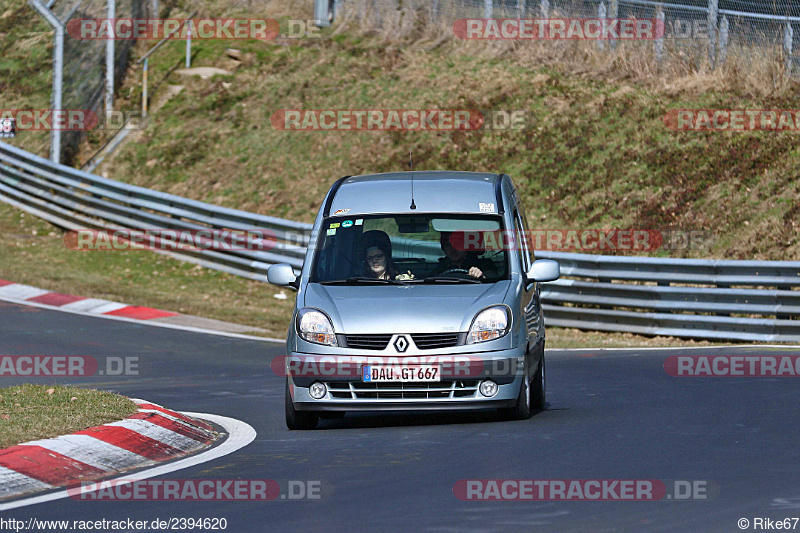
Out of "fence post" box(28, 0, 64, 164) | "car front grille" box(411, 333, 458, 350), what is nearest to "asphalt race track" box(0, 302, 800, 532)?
"car front grille" box(411, 333, 458, 350)

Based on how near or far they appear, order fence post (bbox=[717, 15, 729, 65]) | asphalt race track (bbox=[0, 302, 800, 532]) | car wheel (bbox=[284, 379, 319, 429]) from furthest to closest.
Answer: fence post (bbox=[717, 15, 729, 65]), car wheel (bbox=[284, 379, 319, 429]), asphalt race track (bbox=[0, 302, 800, 532])

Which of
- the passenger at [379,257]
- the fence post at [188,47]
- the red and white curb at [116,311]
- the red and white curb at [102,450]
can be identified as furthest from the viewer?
the fence post at [188,47]

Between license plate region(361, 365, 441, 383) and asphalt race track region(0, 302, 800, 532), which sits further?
license plate region(361, 365, 441, 383)

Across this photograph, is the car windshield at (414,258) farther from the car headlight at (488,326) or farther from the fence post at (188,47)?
the fence post at (188,47)

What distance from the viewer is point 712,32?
2670cm

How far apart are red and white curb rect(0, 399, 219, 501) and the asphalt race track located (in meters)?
0.48

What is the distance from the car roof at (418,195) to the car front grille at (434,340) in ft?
5.03

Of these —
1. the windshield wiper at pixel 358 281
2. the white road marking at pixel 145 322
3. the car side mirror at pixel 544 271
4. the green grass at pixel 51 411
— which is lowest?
the white road marking at pixel 145 322

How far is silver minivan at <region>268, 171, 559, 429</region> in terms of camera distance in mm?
9773

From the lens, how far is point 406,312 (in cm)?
980

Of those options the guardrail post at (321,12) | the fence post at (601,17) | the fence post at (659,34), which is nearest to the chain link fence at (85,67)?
the guardrail post at (321,12)

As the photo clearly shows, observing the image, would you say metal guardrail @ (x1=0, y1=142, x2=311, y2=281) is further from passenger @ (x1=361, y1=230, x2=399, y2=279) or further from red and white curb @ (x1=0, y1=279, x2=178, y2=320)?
passenger @ (x1=361, y1=230, x2=399, y2=279)

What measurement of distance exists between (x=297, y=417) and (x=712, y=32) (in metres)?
18.8

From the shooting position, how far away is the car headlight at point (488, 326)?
9820 millimetres
